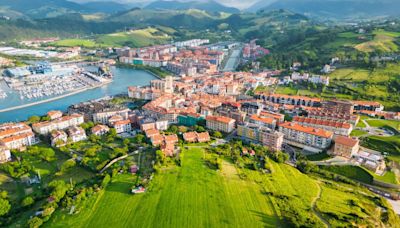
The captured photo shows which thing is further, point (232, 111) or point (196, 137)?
point (232, 111)

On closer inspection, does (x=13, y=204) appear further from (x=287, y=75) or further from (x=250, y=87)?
(x=287, y=75)

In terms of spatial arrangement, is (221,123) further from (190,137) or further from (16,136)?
(16,136)

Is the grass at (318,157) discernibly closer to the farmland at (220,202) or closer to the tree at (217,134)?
the farmland at (220,202)

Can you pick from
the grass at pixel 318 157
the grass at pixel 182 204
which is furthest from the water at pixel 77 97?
the grass at pixel 318 157

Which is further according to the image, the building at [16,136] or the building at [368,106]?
the building at [368,106]

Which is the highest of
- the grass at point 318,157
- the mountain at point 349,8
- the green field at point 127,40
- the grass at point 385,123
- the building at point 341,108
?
the mountain at point 349,8

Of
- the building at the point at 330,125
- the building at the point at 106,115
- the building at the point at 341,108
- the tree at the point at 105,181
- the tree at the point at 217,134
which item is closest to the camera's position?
the tree at the point at 105,181

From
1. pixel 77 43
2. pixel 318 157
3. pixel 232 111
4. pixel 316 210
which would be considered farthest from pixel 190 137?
pixel 77 43
